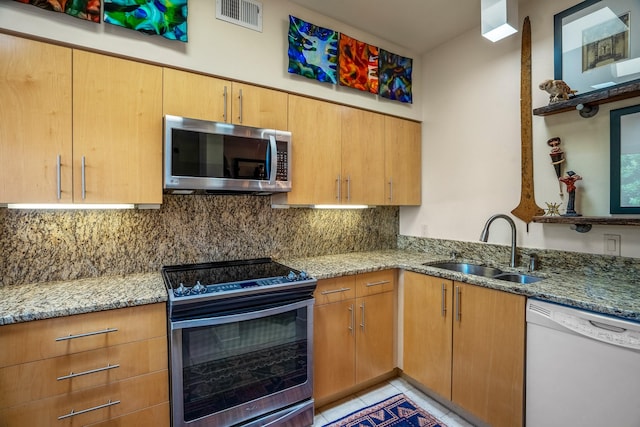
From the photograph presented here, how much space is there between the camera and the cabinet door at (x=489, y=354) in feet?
5.45

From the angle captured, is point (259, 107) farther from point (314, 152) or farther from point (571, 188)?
point (571, 188)

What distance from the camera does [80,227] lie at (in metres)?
1.83

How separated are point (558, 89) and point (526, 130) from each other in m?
0.33

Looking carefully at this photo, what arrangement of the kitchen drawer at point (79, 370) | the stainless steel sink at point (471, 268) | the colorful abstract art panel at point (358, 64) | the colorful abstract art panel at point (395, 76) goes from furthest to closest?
the colorful abstract art panel at point (395, 76), the colorful abstract art panel at point (358, 64), the stainless steel sink at point (471, 268), the kitchen drawer at point (79, 370)

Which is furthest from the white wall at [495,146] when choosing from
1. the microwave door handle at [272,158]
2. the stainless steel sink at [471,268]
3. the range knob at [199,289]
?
the range knob at [199,289]

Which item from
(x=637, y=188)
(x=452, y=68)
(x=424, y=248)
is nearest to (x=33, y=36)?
(x=452, y=68)

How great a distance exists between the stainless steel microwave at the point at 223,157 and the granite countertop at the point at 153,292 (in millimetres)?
598

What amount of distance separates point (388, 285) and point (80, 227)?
6.93 ft

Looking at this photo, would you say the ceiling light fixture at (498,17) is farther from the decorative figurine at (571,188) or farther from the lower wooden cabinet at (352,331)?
the lower wooden cabinet at (352,331)

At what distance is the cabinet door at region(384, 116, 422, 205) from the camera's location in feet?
9.00

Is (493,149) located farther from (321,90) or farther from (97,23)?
(97,23)

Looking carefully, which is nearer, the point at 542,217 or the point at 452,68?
the point at 542,217

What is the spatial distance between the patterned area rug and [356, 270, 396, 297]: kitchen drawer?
78 cm

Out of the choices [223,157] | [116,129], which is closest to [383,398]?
[223,157]
